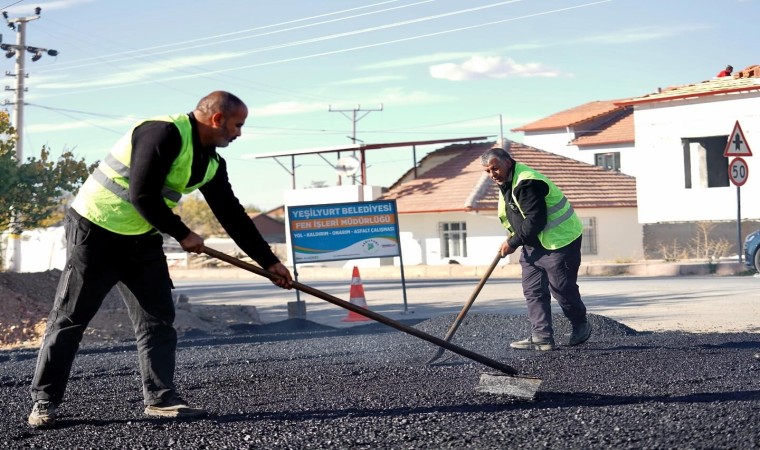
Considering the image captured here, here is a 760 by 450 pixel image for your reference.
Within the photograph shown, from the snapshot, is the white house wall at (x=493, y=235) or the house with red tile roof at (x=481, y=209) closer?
the white house wall at (x=493, y=235)

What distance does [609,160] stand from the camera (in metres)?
47.4

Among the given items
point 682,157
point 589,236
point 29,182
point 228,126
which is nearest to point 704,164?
point 682,157

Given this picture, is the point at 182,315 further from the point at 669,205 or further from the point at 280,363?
the point at 669,205

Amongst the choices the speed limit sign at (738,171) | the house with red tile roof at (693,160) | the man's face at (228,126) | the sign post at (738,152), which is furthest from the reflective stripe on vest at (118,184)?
the house with red tile roof at (693,160)

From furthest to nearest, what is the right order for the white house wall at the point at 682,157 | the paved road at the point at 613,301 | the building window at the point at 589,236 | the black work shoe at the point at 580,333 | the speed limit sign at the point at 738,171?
the building window at the point at 589,236, the white house wall at the point at 682,157, the speed limit sign at the point at 738,171, the paved road at the point at 613,301, the black work shoe at the point at 580,333

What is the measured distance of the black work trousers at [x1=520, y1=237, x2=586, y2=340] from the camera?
775cm

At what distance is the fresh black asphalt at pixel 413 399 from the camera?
453 cm

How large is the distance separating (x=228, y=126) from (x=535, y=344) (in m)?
3.78

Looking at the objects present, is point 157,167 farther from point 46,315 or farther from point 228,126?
point 46,315

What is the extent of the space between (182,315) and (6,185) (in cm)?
285

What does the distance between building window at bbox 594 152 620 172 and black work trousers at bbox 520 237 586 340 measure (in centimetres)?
4006

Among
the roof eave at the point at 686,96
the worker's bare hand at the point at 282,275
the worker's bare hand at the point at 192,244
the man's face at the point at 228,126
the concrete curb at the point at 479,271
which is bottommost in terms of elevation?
the concrete curb at the point at 479,271

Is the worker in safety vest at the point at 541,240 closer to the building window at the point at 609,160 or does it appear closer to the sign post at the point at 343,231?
the sign post at the point at 343,231

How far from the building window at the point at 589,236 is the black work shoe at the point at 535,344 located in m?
26.5
